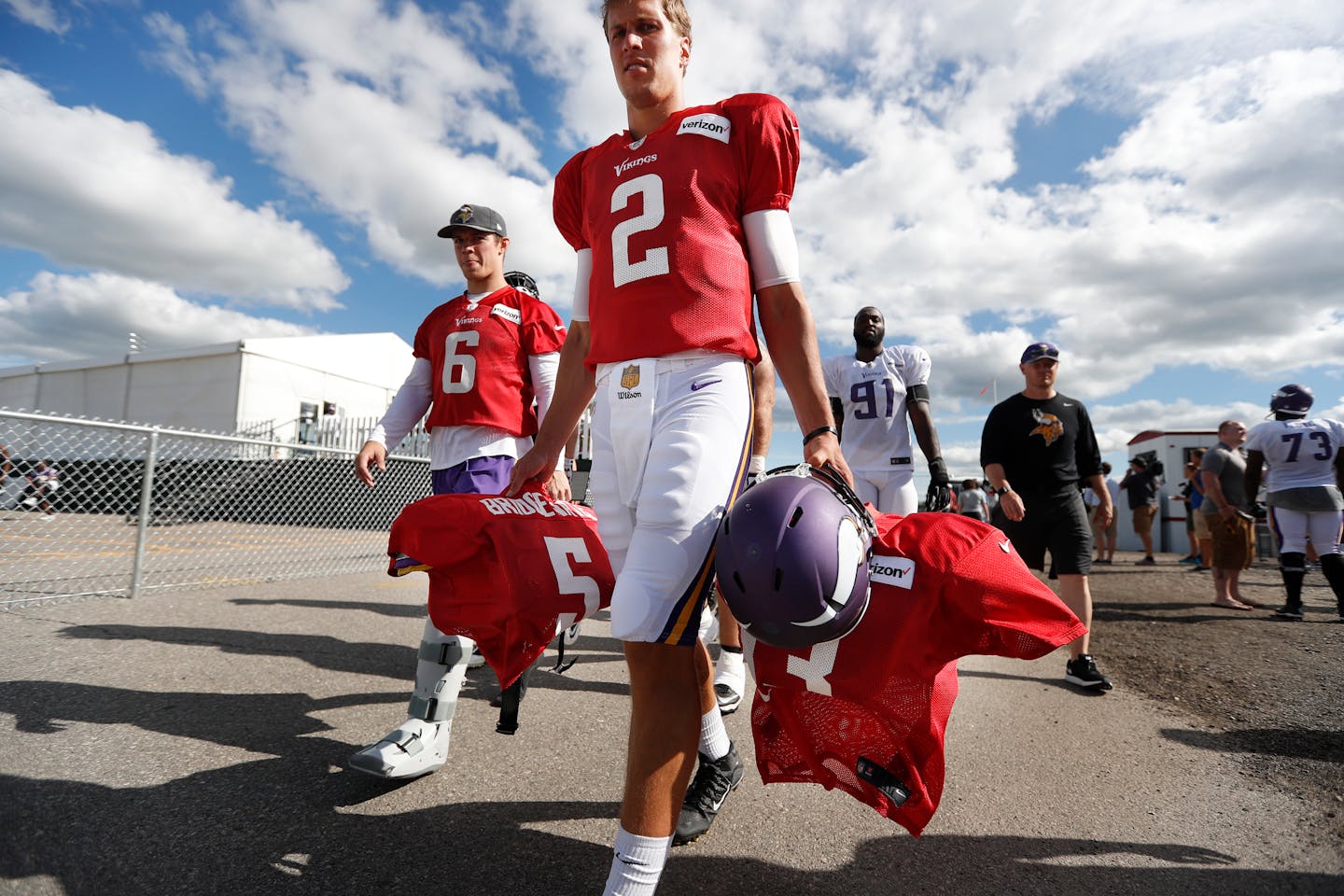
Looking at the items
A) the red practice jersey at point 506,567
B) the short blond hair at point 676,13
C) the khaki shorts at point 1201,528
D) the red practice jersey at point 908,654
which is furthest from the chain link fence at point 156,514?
the khaki shorts at point 1201,528

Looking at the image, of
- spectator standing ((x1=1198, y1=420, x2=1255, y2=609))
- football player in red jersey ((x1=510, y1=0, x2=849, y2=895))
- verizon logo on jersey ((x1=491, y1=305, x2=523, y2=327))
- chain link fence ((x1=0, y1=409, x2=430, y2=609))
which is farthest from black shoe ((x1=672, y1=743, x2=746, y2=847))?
spectator standing ((x1=1198, y1=420, x2=1255, y2=609))

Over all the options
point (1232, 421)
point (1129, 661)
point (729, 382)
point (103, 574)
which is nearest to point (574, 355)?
point (729, 382)

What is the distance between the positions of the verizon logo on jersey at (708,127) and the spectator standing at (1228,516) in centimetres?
788

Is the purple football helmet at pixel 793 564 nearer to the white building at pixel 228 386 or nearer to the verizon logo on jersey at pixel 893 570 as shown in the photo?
the verizon logo on jersey at pixel 893 570

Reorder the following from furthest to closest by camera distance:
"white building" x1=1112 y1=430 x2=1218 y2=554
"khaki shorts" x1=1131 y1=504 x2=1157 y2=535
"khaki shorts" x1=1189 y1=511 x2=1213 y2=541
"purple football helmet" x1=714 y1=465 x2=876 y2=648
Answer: "white building" x1=1112 y1=430 x2=1218 y2=554
"khaki shorts" x1=1131 y1=504 x2=1157 y2=535
"khaki shorts" x1=1189 y1=511 x2=1213 y2=541
"purple football helmet" x1=714 y1=465 x2=876 y2=648

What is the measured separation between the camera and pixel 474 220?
3.29 meters

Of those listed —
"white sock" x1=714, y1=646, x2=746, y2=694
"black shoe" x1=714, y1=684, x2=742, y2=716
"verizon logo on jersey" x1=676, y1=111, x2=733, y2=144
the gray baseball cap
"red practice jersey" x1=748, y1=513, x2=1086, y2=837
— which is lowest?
"black shoe" x1=714, y1=684, x2=742, y2=716

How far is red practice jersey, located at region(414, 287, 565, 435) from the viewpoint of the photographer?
10.3 feet

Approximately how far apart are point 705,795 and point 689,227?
173 cm

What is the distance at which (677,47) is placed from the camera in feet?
6.59

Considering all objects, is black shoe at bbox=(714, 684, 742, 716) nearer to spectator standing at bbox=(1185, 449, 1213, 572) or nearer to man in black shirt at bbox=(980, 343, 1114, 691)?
man in black shirt at bbox=(980, 343, 1114, 691)

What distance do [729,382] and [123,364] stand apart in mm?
28729

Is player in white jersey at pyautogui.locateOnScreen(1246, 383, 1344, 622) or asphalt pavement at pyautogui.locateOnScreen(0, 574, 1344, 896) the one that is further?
player in white jersey at pyautogui.locateOnScreen(1246, 383, 1344, 622)

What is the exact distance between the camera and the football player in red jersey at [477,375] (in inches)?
123
